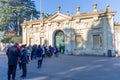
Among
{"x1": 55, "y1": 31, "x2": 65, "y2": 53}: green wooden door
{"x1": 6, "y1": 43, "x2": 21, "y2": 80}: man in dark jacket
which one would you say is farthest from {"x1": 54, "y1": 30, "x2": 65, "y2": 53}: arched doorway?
{"x1": 6, "y1": 43, "x2": 21, "y2": 80}: man in dark jacket

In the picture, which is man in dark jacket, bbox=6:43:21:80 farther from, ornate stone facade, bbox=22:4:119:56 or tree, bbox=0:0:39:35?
tree, bbox=0:0:39:35

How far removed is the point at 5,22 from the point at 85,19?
84.5ft

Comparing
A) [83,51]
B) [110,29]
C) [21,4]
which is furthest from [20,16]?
[110,29]

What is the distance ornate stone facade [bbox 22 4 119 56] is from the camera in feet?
94.6

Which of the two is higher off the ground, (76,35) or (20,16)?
(20,16)

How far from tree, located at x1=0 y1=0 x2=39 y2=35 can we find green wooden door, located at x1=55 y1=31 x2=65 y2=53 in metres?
18.1

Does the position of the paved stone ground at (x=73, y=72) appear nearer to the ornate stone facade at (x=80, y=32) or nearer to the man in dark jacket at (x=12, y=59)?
the man in dark jacket at (x=12, y=59)

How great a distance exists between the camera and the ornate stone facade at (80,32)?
28.8 meters

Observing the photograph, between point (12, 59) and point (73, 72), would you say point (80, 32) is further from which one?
point (12, 59)

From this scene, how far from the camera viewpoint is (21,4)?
5381 centimetres

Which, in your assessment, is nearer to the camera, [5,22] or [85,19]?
[85,19]

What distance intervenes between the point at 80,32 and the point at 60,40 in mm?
4627

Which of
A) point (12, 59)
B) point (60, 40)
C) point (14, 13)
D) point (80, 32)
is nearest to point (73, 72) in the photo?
point (12, 59)

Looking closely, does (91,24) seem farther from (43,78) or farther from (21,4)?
(21,4)
